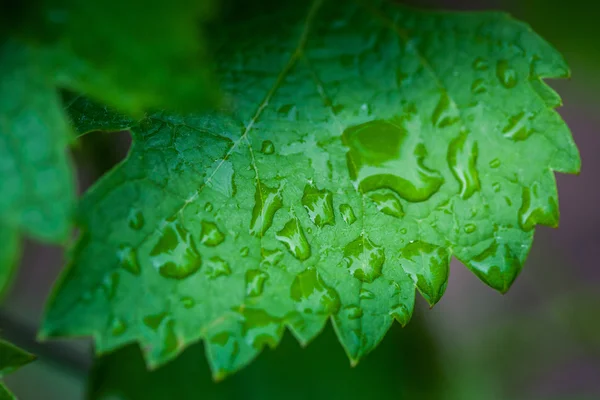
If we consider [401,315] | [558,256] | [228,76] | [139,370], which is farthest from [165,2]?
[558,256]

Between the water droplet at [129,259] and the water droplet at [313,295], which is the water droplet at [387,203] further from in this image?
the water droplet at [129,259]

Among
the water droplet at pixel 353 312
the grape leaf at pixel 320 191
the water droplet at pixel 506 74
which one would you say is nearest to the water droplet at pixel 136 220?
the grape leaf at pixel 320 191

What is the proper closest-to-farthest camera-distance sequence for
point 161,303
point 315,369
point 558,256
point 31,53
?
point 31,53, point 161,303, point 315,369, point 558,256

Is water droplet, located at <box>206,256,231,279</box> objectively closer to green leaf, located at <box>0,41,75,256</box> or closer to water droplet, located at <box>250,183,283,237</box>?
water droplet, located at <box>250,183,283,237</box>

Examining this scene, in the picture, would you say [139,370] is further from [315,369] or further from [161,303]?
[161,303]

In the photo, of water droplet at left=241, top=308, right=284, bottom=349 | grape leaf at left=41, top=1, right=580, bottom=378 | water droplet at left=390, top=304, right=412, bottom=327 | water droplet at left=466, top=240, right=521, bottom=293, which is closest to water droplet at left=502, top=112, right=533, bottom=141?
grape leaf at left=41, top=1, right=580, bottom=378

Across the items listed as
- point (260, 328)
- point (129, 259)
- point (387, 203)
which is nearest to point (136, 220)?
point (129, 259)

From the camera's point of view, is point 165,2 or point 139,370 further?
point 139,370
